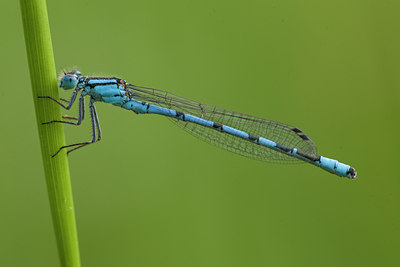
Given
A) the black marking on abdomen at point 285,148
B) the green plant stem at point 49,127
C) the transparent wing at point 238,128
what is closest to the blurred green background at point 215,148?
the transparent wing at point 238,128

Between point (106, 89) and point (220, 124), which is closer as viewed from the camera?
point (106, 89)

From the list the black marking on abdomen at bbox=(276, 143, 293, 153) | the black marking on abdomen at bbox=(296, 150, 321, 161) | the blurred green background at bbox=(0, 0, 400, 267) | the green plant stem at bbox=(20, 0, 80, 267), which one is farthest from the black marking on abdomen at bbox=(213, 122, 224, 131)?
the green plant stem at bbox=(20, 0, 80, 267)

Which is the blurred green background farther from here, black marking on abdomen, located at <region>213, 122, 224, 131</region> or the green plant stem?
the green plant stem

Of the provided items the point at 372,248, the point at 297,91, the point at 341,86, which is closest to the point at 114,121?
the point at 297,91

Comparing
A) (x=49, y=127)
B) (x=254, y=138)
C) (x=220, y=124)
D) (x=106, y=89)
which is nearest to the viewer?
(x=49, y=127)

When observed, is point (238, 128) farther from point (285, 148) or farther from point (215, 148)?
point (285, 148)

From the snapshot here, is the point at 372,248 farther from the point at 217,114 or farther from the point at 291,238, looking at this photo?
the point at 217,114

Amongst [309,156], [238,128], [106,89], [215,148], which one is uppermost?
[106,89]

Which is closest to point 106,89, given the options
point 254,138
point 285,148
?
point 254,138
